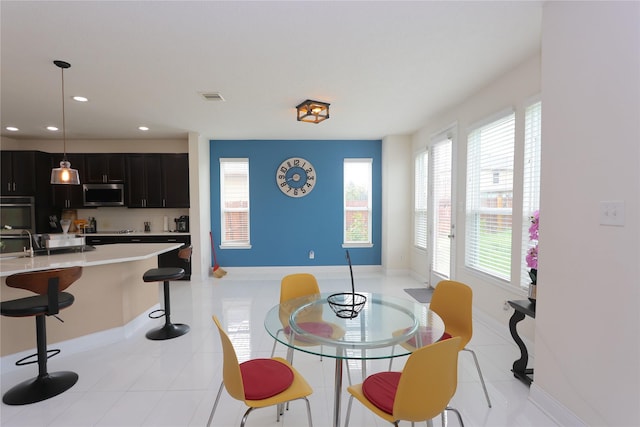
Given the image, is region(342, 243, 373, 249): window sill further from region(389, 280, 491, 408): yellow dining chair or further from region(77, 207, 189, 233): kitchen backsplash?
region(389, 280, 491, 408): yellow dining chair

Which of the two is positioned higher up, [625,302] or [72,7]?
[72,7]

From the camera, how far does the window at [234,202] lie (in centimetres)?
598

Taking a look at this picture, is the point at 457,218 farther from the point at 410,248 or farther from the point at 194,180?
the point at 194,180

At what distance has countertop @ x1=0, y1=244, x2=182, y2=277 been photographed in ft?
7.87

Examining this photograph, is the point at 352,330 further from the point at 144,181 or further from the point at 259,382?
the point at 144,181

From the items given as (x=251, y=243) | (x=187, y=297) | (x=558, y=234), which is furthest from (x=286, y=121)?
(x=558, y=234)

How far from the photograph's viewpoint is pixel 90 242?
17.6 ft

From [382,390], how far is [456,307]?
38.6 inches

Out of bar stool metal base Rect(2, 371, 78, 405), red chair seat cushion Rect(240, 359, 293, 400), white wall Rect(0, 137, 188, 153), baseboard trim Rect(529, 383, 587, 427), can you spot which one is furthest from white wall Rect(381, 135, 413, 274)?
bar stool metal base Rect(2, 371, 78, 405)

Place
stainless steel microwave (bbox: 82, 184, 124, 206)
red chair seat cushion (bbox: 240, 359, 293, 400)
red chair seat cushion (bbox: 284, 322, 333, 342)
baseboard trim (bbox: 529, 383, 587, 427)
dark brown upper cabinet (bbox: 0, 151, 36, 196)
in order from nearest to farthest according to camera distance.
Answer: red chair seat cushion (bbox: 240, 359, 293, 400) → red chair seat cushion (bbox: 284, 322, 333, 342) → baseboard trim (bbox: 529, 383, 587, 427) → dark brown upper cabinet (bbox: 0, 151, 36, 196) → stainless steel microwave (bbox: 82, 184, 124, 206)

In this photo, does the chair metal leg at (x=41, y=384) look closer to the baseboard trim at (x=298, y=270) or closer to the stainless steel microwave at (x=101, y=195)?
the baseboard trim at (x=298, y=270)

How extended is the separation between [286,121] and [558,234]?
3814mm

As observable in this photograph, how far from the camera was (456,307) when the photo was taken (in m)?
2.19

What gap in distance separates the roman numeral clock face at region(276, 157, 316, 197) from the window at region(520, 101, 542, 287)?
381 cm
